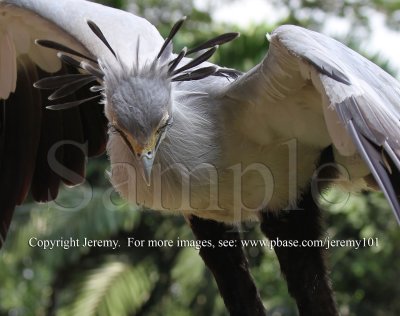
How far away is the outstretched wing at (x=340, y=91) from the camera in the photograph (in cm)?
253

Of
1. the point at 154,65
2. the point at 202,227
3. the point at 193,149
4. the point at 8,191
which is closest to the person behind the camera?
the point at 154,65

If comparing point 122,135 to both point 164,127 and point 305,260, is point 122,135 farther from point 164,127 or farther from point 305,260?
point 305,260

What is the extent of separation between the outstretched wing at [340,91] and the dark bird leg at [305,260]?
0.48m

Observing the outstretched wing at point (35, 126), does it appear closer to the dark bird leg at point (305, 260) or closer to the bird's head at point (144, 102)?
the bird's head at point (144, 102)

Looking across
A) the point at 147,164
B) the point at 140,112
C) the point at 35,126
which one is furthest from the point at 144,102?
the point at 35,126

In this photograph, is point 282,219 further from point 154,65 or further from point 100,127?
point 100,127

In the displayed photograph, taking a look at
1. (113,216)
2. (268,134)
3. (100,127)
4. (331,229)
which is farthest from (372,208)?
(268,134)

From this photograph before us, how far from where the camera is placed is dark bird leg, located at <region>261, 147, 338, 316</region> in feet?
11.1

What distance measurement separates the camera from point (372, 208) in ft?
23.7

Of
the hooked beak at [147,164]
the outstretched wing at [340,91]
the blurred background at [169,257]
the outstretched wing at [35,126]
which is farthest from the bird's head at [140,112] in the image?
the blurred background at [169,257]

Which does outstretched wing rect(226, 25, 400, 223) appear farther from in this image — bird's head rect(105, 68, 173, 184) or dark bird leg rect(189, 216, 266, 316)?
dark bird leg rect(189, 216, 266, 316)

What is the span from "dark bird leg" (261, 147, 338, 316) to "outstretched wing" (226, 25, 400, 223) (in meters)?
0.48

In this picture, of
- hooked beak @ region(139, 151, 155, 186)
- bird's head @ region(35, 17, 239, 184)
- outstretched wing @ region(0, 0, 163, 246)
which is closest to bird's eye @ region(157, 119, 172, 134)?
bird's head @ region(35, 17, 239, 184)

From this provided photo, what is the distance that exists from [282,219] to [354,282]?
416 cm
